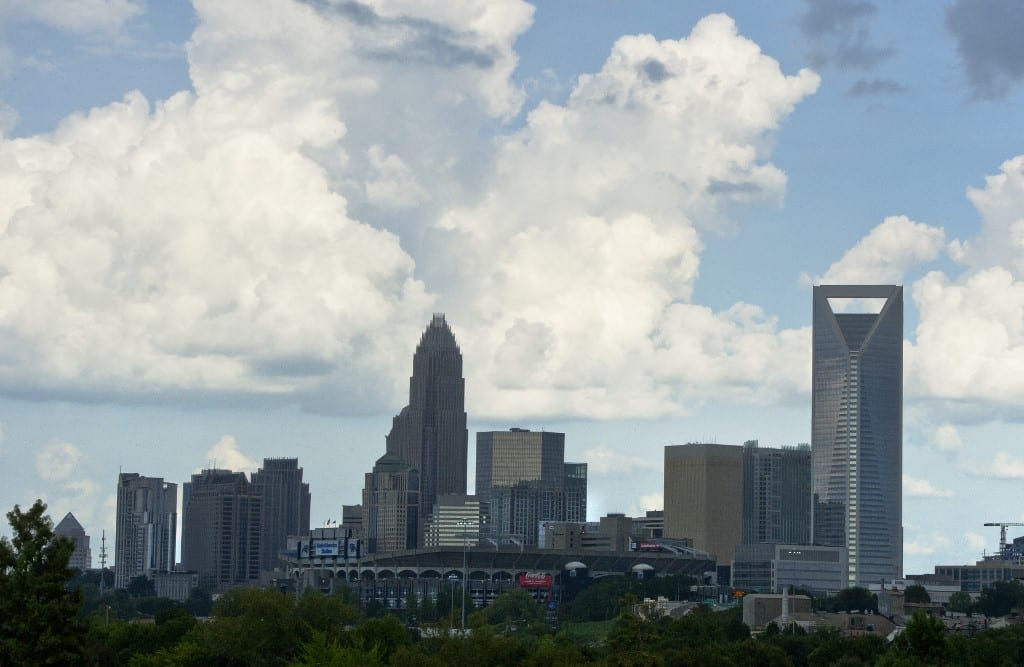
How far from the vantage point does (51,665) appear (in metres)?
93.4

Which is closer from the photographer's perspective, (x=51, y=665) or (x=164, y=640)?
(x=51, y=665)

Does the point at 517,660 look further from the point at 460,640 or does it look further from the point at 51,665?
the point at 51,665

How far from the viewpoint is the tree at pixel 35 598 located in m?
93.1

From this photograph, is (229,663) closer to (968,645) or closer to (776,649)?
(776,649)

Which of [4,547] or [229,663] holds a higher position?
[4,547]

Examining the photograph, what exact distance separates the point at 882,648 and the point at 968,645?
902cm

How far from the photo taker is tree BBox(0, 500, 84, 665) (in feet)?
305

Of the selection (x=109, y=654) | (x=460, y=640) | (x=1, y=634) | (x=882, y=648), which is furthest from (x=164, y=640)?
(x=1, y=634)

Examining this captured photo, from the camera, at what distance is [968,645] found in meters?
187

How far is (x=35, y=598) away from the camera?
306 feet

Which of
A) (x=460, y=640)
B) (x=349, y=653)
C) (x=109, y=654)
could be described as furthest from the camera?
(x=109, y=654)

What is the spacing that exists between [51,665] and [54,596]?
3.28m

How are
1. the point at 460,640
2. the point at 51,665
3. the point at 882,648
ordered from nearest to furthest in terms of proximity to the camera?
the point at 51,665 < the point at 460,640 < the point at 882,648

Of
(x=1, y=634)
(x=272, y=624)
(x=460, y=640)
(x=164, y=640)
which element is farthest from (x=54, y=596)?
Result: (x=164, y=640)
